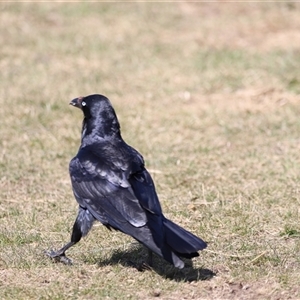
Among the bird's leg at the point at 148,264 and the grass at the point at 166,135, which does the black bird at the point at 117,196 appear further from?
the grass at the point at 166,135

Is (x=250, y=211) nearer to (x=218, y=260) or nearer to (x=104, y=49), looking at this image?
(x=218, y=260)

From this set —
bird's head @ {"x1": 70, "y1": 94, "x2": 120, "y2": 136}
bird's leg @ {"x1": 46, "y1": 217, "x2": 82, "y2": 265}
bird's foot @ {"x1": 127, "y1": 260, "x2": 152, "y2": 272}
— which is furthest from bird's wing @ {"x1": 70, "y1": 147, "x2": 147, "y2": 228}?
bird's foot @ {"x1": 127, "y1": 260, "x2": 152, "y2": 272}

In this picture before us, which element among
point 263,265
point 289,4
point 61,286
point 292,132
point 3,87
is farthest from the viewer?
point 289,4

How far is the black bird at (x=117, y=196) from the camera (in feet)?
15.1

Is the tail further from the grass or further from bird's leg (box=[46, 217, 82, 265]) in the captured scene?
bird's leg (box=[46, 217, 82, 265])

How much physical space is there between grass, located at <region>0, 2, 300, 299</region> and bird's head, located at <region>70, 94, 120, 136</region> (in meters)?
0.78

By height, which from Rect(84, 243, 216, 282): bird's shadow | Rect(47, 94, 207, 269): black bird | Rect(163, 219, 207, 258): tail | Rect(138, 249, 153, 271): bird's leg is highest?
Rect(47, 94, 207, 269): black bird

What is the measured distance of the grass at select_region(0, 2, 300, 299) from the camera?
4977 millimetres

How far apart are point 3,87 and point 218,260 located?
5705 millimetres

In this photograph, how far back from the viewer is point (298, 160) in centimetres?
755

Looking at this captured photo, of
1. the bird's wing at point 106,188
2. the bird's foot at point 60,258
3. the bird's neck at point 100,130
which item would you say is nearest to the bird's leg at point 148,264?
the bird's wing at point 106,188

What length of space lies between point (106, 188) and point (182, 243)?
69 centimetres

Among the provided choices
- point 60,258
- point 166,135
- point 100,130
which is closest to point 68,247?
point 60,258

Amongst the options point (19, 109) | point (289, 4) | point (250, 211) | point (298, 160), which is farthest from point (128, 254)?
point (289, 4)
